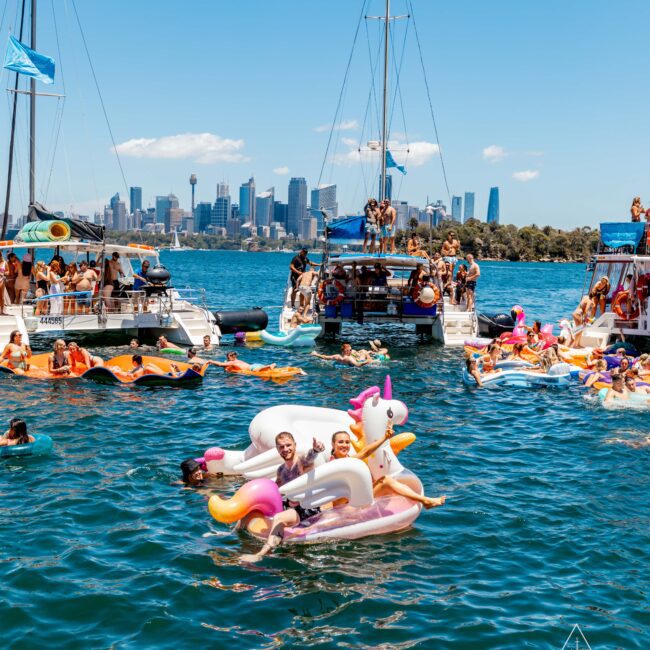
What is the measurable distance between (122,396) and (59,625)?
36.2 ft

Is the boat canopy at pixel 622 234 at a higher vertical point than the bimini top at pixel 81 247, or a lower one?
higher

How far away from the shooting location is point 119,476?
1309 centimetres

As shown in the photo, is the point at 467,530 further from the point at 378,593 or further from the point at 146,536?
the point at 146,536

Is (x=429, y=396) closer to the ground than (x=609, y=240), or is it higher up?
closer to the ground

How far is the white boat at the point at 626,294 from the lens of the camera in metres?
26.2

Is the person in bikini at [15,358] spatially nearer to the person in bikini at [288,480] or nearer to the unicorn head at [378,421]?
the person in bikini at [288,480]

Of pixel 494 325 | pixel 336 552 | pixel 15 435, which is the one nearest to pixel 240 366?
pixel 15 435

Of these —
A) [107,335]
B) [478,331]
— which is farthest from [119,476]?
[478,331]

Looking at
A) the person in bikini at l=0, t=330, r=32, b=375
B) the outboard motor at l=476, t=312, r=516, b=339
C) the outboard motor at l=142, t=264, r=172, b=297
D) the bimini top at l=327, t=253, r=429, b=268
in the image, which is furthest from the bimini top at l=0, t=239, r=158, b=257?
the outboard motor at l=476, t=312, r=516, b=339

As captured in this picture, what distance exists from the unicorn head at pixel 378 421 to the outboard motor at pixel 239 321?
18.7 metres

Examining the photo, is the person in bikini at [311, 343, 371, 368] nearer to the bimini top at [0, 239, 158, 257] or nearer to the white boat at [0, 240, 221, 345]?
the white boat at [0, 240, 221, 345]

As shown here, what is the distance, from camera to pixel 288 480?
10648mm

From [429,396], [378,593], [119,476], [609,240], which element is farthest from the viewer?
[609,240]

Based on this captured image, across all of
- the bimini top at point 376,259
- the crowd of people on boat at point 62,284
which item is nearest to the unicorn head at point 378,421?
the crowd of people on boat at point 62,284
